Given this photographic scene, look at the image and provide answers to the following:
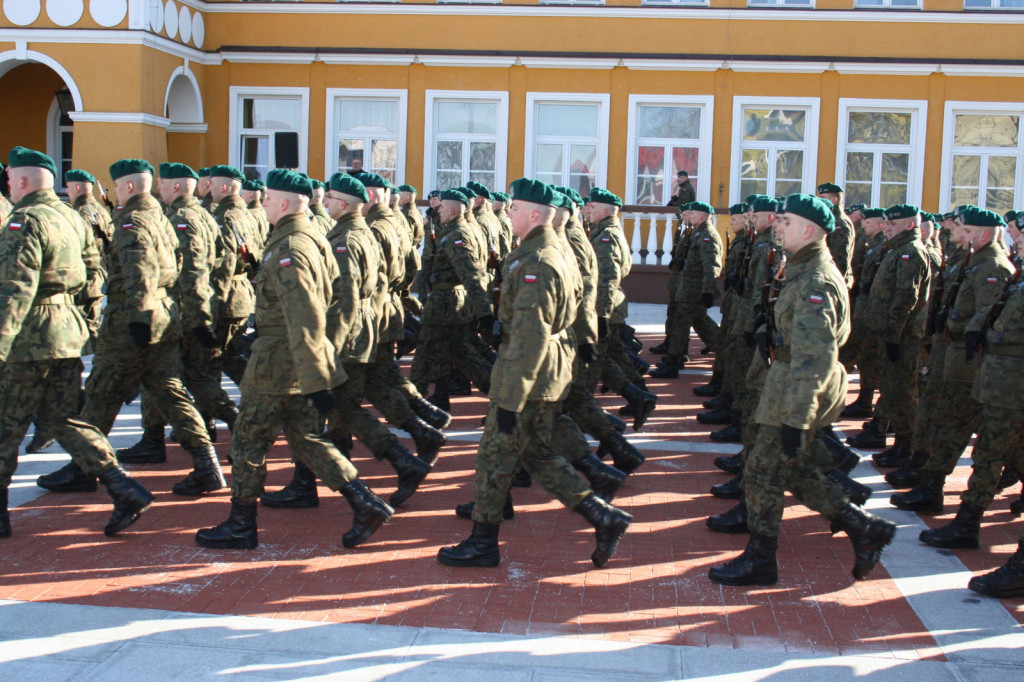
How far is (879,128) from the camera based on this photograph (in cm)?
2002

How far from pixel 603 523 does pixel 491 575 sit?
26.3 inches

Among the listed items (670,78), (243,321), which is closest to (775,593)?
(243,321)

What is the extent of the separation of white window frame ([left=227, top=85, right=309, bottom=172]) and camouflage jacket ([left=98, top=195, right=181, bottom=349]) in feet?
47.4

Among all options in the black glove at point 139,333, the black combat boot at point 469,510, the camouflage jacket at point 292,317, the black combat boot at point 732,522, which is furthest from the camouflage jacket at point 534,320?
the black glove at point 139,333

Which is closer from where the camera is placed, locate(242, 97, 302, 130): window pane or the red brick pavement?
the red brick pavement

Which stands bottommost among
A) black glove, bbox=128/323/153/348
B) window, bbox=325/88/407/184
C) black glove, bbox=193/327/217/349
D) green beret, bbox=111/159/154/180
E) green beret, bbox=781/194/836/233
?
black glove, bbox=193/327/217/349

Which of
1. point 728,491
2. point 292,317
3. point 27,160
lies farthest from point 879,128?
point 27,160

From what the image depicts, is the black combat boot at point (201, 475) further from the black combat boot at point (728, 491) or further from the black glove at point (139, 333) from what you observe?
the black combat boot at point (728, 491)

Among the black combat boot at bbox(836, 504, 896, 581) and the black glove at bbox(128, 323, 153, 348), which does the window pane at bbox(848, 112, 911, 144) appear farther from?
the black glove at bbox(128, 323, 153, 348)

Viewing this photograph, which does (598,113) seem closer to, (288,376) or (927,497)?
(927,497)

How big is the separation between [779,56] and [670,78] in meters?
2.08

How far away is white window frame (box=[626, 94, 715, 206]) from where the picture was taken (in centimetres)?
2008

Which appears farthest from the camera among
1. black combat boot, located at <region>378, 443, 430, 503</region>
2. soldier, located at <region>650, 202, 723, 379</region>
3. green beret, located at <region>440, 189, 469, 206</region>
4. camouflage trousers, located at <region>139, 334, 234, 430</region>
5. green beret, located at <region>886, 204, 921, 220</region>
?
soldier, located at <region>650, 202, 723, 379</region>

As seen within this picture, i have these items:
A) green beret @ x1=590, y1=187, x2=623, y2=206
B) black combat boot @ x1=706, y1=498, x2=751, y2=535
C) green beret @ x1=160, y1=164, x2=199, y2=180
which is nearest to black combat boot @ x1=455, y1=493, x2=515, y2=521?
black combat boot @ x1=706, y1=498, x2=751, y2=535
